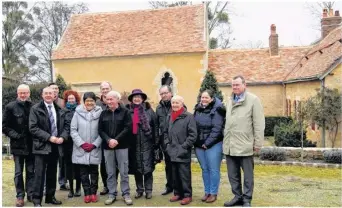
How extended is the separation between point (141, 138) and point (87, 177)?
1.08m

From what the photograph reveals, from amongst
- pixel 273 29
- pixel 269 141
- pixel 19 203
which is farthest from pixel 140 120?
pixel 273 29

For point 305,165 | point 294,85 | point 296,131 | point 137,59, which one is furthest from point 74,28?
point 305,165

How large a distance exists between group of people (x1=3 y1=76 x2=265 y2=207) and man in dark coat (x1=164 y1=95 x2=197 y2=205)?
0.02 meters

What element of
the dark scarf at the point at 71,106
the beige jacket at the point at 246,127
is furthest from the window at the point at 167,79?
the beige jacket at the point at 246,127

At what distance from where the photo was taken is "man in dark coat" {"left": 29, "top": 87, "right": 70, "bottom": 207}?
6824 mm

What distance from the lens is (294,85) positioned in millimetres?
21500

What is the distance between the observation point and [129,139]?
717cm

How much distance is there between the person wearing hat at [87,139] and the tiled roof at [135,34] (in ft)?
52.8

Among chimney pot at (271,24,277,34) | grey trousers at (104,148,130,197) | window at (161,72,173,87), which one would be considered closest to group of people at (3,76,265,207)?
grey trousers at (104,148,130,197)

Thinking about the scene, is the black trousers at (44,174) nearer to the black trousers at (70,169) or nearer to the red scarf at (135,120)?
the black trousers at (70,169)

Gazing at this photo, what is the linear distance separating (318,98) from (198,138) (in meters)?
10.7

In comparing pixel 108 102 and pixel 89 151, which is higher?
pixel 108 102

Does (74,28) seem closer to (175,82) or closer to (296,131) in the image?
(175,82)

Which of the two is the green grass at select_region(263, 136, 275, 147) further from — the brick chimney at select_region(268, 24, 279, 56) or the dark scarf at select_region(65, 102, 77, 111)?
the dark scarf at select_region(65, 102, 77, 111)
